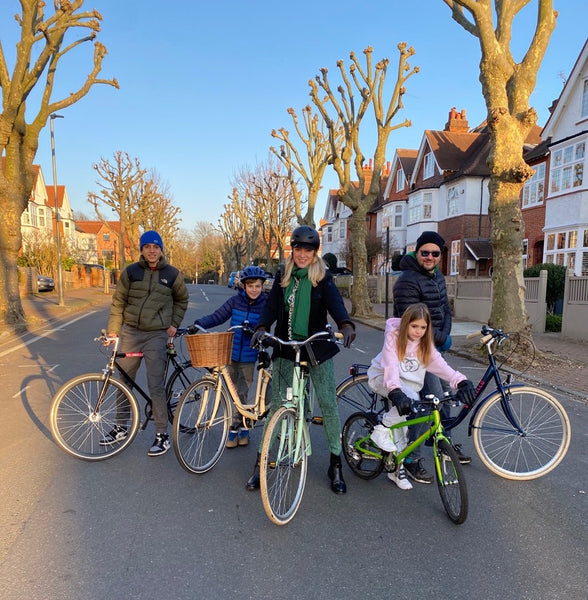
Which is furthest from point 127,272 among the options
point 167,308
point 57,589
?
point 57,589

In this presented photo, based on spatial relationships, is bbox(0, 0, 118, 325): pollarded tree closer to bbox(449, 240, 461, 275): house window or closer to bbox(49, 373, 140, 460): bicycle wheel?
bbox(49, 373, 140, 460): bicycle wheel

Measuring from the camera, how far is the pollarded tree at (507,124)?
8906 millimetres

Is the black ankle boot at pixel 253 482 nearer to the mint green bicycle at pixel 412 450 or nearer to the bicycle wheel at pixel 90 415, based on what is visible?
the mint green bicycle at pixel 412 450

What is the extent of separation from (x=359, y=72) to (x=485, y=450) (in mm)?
16834

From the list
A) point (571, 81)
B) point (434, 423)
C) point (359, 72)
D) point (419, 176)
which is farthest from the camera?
point (419, 176)

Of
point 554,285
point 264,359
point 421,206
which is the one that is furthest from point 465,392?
point 421,206

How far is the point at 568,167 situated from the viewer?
19.4 metres

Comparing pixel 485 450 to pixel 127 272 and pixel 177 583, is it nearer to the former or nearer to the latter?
pixel 177 583

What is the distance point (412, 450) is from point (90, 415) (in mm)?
2832

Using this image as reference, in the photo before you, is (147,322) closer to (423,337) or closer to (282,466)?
(282,466)

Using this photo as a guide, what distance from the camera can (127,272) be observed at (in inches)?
172

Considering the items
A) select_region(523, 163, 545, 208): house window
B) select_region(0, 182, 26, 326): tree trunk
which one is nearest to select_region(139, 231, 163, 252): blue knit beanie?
select_region(0, 182, 26, 326): tree trunk

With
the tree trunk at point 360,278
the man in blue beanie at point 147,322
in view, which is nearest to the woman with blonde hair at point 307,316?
the man in blue beanie at point 147,322

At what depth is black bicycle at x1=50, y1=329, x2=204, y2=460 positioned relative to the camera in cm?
407
